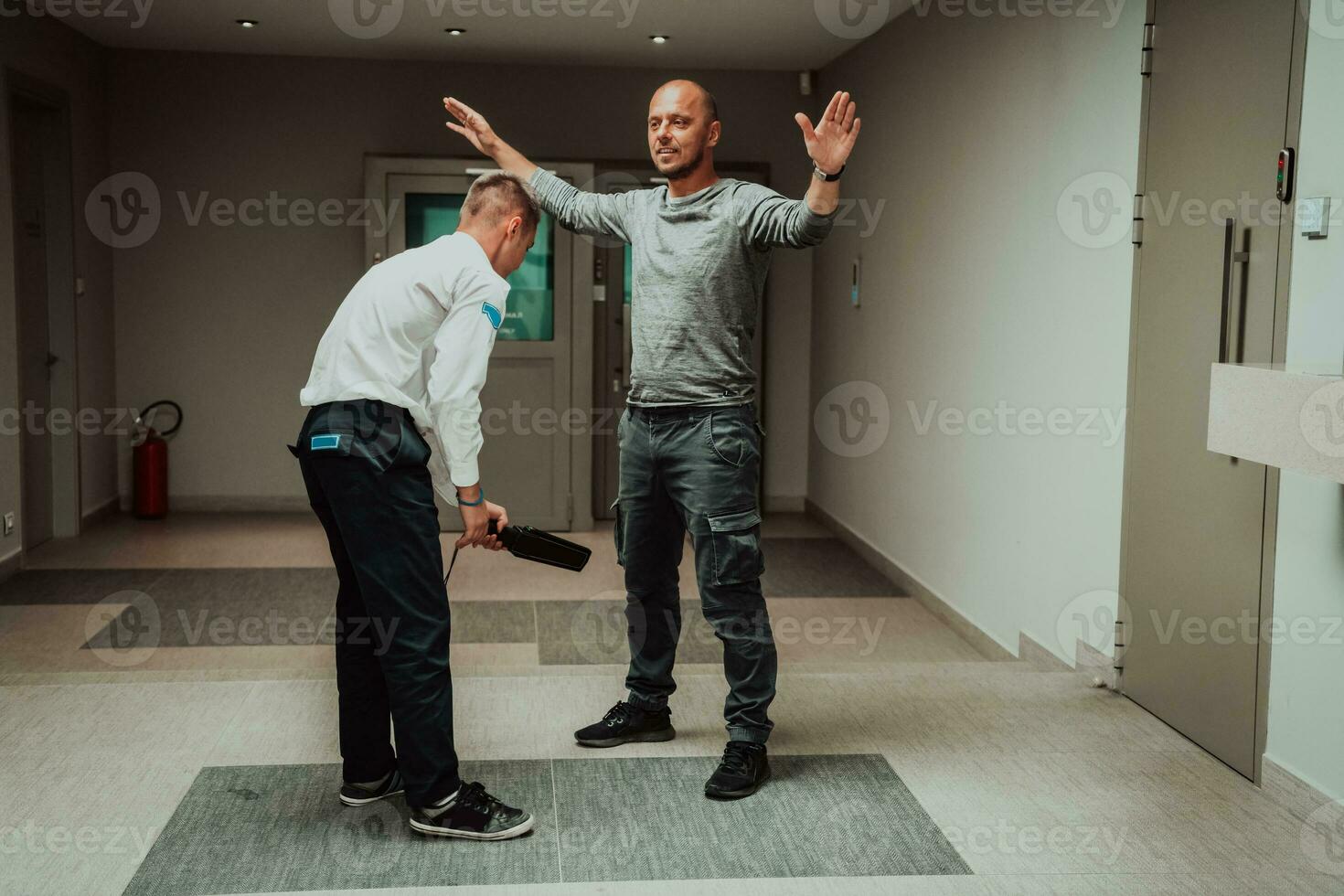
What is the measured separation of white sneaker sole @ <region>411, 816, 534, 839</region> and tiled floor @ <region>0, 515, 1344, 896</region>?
0.03 meters

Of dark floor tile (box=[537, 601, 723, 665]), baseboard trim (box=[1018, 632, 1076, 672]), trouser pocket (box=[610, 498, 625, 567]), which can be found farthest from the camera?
dark floor tile (box=[537, 601, 723, 665])

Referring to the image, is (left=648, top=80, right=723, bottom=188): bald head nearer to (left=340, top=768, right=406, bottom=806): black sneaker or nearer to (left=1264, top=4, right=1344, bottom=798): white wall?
(left=1264, top=4, right=1344, bottom=798): white wall

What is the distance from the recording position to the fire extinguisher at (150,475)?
21.6 feet

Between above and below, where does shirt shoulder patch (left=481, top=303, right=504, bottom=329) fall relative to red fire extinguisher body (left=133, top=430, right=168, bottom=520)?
above

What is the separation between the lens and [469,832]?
2385mm

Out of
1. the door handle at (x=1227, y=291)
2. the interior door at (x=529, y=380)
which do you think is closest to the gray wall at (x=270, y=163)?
the interior door at (x=529, y=380)

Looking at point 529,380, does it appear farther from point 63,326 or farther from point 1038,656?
point 1038,656

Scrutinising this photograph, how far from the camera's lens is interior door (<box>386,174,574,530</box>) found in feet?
21.0

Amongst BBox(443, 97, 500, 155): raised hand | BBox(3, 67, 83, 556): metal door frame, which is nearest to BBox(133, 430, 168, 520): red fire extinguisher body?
BBox(3, 67, 83, 556): metal door frame

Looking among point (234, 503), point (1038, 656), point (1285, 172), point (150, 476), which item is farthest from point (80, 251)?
point (1285, 172)

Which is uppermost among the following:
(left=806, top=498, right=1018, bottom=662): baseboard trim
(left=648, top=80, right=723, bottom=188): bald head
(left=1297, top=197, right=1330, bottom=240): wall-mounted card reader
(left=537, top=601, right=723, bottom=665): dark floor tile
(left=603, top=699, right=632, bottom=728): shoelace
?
(left=648, top=80, right=723, bottom=188): bald head

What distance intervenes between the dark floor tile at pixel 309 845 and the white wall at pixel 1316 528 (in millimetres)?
→ 1522

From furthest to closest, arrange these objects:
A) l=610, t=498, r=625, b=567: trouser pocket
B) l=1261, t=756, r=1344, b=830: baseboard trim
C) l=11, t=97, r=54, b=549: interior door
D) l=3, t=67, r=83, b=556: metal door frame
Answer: l=3, t=67, r=83, b=556: metal door frame
l=11, t=97, r=54, b=549: interior door
l=610, t=498, r=625, b=567: trouser pocket
l=1261, t=756, r=1344, b=830: baseboard trim

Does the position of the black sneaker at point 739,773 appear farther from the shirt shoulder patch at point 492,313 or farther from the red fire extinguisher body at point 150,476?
the red fire extinguisher body at point 150,476
